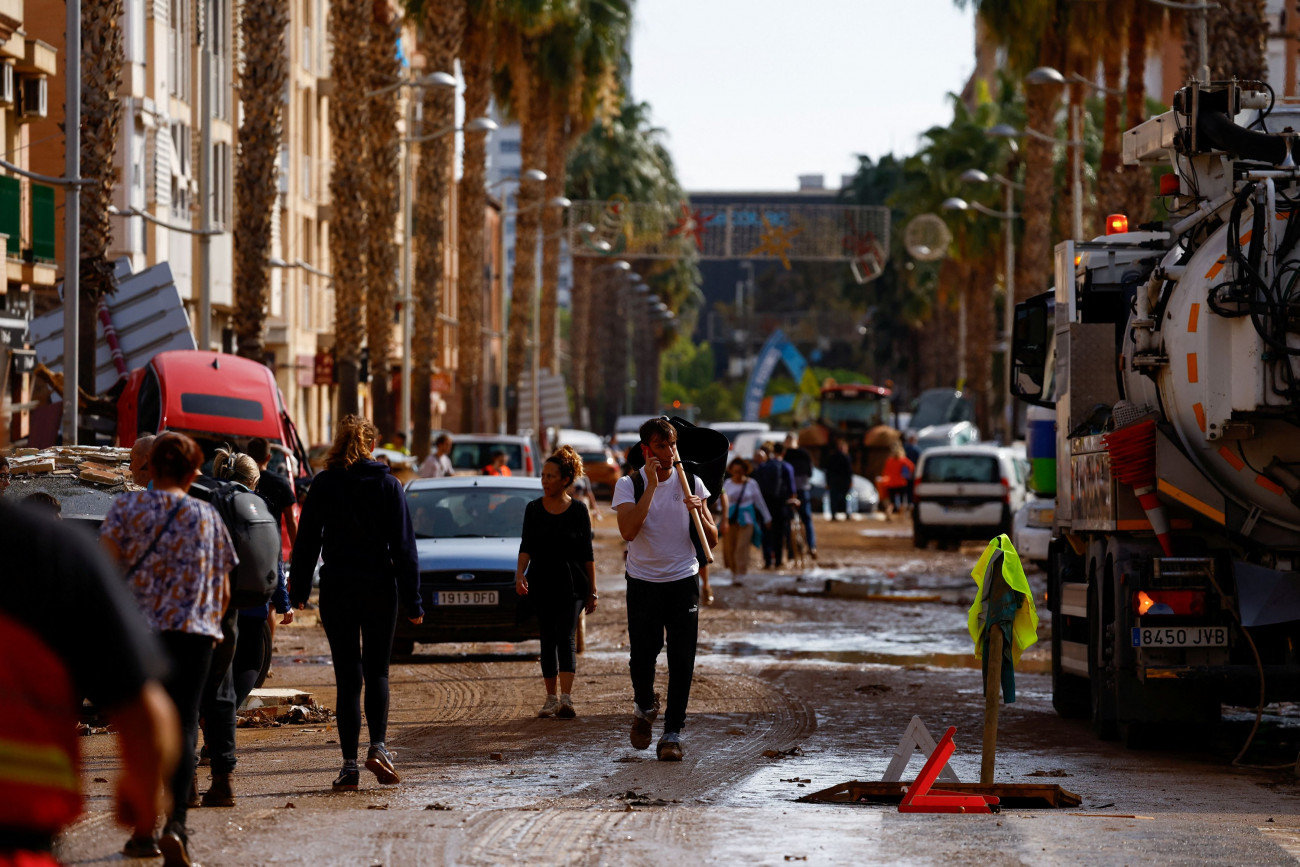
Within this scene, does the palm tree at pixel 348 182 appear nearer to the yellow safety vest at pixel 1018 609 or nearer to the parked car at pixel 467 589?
the parked car at pixel 467 589

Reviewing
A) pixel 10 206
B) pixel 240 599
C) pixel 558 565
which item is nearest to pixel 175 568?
pixel 240 599

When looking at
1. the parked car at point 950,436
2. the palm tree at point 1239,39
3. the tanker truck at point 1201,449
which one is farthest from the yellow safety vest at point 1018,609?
the parked car at point 950,436

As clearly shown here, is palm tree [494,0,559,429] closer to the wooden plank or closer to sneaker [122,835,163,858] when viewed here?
the wooden plank

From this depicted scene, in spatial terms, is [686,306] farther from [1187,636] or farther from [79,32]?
A: [1187,636]

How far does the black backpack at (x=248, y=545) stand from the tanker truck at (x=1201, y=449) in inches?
191

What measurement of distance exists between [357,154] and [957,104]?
3787cm

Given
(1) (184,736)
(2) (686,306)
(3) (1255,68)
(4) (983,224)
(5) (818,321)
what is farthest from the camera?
(5) (818,321)

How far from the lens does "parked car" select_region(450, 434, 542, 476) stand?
34381 millimetres

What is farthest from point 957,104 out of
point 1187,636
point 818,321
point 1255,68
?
point 818,321

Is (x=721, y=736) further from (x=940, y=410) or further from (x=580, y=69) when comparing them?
(x=940, y=410)

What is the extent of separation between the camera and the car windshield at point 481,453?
3459 cm

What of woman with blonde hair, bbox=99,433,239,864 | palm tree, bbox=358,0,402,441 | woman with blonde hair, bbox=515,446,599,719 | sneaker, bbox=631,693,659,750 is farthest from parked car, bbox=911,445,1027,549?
woman with blonde hair, bbox=99,433,239,864

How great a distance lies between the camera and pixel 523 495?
18125 millimetres

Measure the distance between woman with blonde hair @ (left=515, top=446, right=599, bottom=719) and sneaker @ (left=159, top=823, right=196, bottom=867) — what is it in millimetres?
5751
